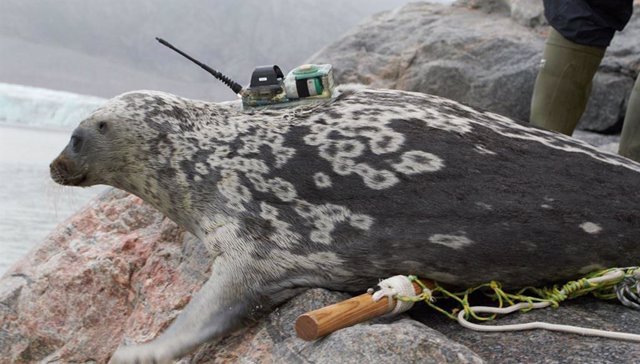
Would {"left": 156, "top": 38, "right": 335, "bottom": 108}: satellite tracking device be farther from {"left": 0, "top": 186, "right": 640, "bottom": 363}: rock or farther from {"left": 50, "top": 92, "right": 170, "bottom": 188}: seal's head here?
{"left": 0, "top": 186, "right": 640, "bottom": 363}: rock

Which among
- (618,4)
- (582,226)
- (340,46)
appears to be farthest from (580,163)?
(340,46)

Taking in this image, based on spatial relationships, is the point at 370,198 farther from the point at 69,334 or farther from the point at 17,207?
the point at 17,207

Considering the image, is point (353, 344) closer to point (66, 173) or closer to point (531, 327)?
point (531, 327)

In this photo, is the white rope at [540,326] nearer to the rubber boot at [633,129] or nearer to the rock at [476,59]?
the rubber boot at [633,129]

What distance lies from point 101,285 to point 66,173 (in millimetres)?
648

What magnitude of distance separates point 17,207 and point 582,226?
4.91m

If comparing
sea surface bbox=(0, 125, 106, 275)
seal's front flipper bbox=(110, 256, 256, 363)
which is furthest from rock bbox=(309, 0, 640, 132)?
seal's front flipper bbox=(110, 256, 256, 363)

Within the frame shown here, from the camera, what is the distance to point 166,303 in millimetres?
2604

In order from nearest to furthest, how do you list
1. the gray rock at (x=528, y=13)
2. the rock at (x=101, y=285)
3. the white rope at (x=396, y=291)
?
the white rope at (x=396, y=291) → the rock at (x=101, y=285) → the gray rock at (x=528, y=13)

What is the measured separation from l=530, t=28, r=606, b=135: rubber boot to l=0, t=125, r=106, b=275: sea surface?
1.91 meters

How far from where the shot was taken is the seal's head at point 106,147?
2447mm

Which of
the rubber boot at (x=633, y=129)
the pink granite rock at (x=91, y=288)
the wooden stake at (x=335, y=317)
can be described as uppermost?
the wooden stake at (x=335, y=317)

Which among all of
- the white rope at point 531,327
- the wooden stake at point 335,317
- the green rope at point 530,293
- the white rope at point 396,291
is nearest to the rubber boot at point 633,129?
the green rope at point 530,293

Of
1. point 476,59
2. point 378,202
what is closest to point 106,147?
point 378,202
